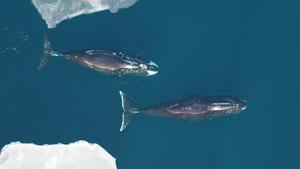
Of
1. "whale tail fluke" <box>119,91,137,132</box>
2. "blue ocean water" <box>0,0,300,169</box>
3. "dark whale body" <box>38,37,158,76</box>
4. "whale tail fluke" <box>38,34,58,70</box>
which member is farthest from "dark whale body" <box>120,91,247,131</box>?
"whale tail fluke" <box>38,34,58,70</box>

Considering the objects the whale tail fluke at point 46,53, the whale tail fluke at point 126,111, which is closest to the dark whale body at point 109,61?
the whale tail fluke at point 46,53

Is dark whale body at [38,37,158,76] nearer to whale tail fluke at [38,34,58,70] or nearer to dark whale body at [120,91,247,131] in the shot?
whale tail fluke at [38,34,58,70]

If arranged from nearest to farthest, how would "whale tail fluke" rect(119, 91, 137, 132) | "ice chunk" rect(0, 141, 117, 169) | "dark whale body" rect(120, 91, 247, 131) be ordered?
"dark whale body" rect(120, 91, 247, 131)
"whale tail fluke" rect(119, 91, 137, 132)
"ice chunk" rect(0, 141, 117, 169)

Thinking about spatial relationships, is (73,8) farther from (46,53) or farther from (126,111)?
(126,111)

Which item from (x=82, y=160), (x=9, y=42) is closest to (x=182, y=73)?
(x=82, y=160)

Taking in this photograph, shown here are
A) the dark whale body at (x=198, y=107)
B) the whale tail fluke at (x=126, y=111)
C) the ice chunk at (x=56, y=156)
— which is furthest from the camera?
the ice chunk at (x=56, y=156)

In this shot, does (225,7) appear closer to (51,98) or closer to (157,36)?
(157,36)

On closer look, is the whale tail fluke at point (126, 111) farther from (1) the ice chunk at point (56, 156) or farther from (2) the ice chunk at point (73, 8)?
(2) the ice chunk at point (73, 8)
